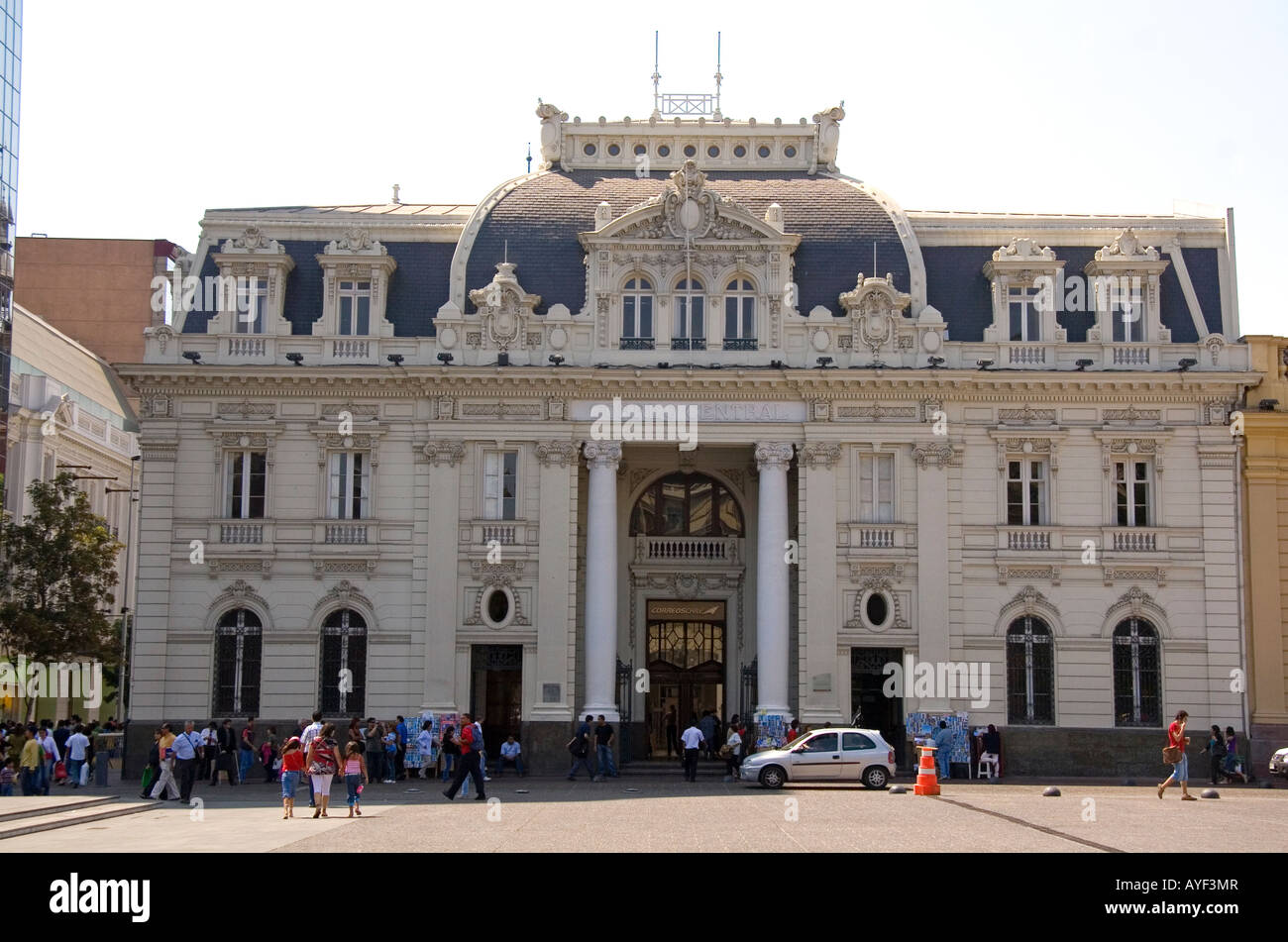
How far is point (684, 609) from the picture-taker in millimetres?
50812

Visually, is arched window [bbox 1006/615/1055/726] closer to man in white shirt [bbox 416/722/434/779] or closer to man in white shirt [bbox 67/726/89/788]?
man in white shirt [bbox 416/722/434/779]

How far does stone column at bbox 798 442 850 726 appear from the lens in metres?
45.8

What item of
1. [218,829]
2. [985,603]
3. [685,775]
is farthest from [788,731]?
[218,829]

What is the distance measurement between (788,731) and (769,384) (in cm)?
1032

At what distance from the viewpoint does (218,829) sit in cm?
2725

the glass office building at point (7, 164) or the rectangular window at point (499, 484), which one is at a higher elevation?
the glass office building at point (7, 164)

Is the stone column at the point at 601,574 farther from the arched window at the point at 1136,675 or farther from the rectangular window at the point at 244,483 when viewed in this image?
the arched window at the point at 1136,675

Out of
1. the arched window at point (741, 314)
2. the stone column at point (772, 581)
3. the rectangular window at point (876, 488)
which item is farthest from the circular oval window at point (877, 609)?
the arched window at point (741, 314)

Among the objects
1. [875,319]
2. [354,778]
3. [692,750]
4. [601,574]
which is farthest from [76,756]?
[875,319]

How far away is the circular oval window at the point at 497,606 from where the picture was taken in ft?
154

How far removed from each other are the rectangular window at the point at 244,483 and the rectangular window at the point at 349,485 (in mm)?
2118

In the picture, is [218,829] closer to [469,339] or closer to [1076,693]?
[469,339]

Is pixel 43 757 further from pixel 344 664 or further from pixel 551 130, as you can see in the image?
pixel 551 130

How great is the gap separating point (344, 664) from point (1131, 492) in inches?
958
